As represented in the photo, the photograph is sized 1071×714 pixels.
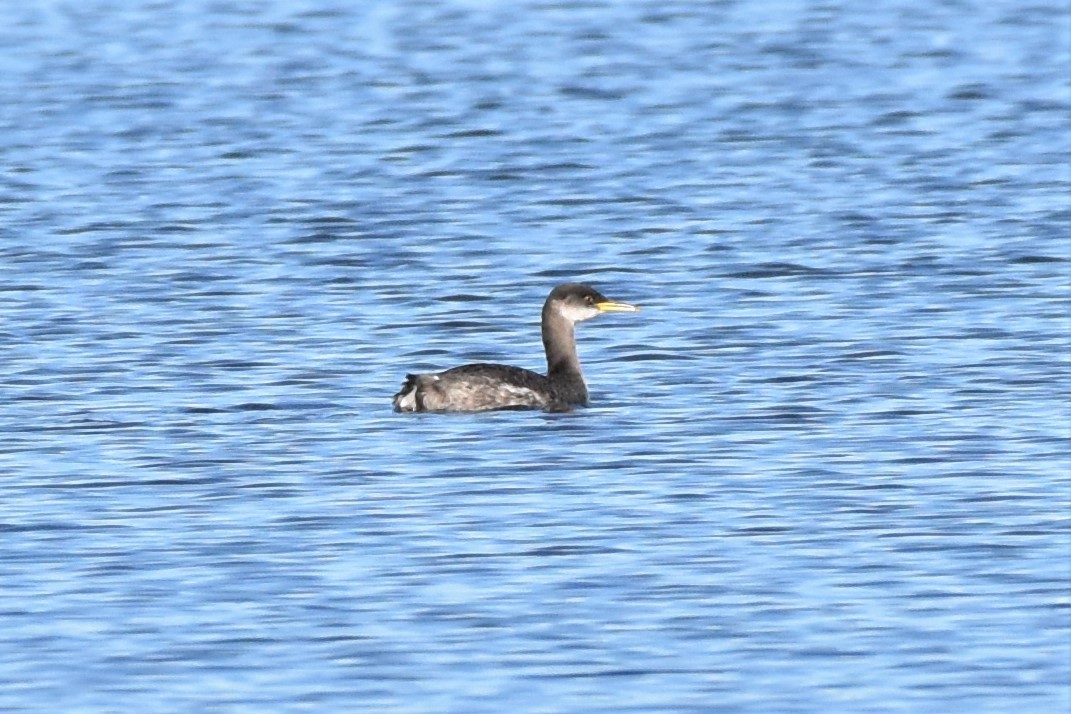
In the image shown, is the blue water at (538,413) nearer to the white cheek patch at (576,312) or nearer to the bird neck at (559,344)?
the bird neck at (559,344)

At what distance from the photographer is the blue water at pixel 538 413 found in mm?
10773

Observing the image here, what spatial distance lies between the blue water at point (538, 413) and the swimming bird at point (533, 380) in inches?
6.0

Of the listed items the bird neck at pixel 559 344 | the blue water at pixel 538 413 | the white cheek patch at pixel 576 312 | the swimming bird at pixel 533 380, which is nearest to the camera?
the blue water at pixel 538 413

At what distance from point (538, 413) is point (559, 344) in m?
0.84

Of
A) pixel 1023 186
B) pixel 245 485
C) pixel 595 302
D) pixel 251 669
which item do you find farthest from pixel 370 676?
pixel 1023 186

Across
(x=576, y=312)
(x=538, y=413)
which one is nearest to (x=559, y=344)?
(x=576, y=312)

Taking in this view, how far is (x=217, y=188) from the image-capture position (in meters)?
28.0

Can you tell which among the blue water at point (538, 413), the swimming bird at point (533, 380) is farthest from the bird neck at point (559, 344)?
the blue water at point (538, 413)

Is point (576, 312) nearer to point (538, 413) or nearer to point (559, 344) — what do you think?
point (559, 344)

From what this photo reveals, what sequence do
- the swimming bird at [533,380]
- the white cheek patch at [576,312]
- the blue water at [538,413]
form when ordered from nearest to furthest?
the blue water at [538,413], the swimming bird at [533,380], the white cheek patch at [576,312]

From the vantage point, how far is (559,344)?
683 inches

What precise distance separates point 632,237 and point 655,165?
5.01 metres

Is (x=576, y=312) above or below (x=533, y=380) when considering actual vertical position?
above

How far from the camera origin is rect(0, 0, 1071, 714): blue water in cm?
1077
